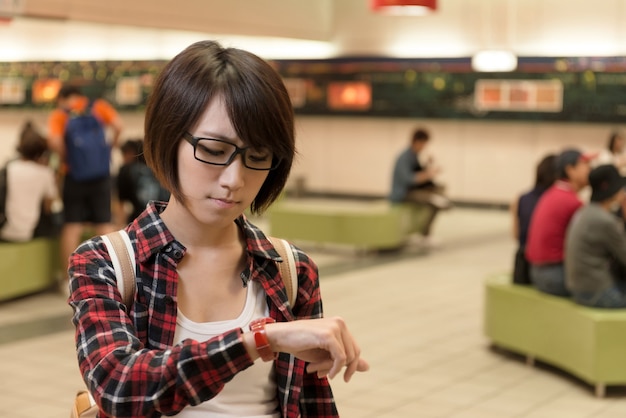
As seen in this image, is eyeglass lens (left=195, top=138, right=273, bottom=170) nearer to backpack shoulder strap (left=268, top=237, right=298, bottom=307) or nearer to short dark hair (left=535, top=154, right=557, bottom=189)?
backpack shoulder strap (left=268, top=237, right=298, bottom=307)

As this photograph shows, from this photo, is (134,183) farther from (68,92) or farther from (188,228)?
(188,228)

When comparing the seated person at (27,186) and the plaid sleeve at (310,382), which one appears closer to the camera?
the plaid sleeve at (310,382)

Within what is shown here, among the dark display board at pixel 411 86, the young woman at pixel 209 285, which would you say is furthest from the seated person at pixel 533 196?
the dark display board at pixel 411 86

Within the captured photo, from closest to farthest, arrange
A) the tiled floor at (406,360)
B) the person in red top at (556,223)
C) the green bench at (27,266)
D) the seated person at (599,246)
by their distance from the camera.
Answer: the tiled floor at (406,360), the seated person at (599,246), the person in red top at (556,223), the green bench at (27,266)

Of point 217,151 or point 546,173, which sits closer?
point 217,151

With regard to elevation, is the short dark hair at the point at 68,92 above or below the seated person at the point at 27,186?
above

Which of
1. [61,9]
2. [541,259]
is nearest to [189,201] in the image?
[541,259]

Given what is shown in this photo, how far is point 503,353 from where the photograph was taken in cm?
721

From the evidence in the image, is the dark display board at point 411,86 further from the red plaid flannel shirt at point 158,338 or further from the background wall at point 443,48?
the red plaid flannel shirt at point 158,338

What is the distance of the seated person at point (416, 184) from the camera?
1213 cm

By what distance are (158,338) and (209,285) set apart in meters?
0.14

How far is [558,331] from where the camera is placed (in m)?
6.48

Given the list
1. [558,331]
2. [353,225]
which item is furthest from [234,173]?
[353,225]

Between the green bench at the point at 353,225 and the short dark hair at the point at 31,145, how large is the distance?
381 cm
